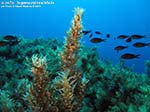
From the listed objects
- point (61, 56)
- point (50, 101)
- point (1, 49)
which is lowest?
point (50, 101)

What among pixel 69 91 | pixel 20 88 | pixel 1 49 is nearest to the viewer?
pixel 69 91

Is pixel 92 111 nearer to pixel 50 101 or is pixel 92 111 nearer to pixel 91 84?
pixel 91 84

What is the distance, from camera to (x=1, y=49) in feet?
25.3

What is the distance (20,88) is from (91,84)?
5.83ft

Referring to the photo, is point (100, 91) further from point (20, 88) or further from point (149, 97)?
point (20, 88)

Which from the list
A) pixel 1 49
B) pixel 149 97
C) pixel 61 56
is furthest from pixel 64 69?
pixel 1 49

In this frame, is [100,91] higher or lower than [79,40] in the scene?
lower

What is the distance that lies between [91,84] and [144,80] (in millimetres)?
822

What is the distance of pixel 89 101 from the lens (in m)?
4.31

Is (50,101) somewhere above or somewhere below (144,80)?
below

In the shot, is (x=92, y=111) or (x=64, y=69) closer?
(x=64, y=69)

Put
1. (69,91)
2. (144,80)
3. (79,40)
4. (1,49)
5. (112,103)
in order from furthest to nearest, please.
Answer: (1,49) < (144,80) < (112,103) < (79,40) < (69,91)

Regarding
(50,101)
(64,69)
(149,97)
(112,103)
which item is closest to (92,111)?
(112,103)

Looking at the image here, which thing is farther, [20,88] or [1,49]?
[1,49]
